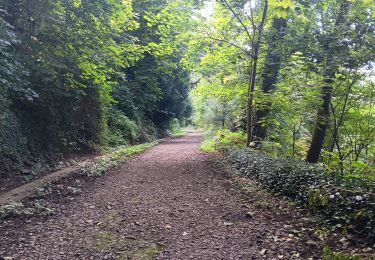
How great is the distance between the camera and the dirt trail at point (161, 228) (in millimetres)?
4074

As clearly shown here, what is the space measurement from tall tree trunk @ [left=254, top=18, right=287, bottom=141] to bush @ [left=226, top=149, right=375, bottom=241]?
4917mm

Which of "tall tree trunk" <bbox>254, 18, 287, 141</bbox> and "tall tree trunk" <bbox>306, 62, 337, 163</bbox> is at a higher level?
"tall tree trunk" <bbox>254, 18, 287, 141</bbox>

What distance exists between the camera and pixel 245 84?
569 inches

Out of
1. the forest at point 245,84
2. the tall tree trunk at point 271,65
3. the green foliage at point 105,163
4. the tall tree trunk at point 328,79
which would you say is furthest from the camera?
the tall tree trunk at point 271,65

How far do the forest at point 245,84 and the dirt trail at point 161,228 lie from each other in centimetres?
79

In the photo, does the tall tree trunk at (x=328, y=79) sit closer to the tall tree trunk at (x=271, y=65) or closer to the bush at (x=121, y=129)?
the tall tree trunk at (x=271, y=65)

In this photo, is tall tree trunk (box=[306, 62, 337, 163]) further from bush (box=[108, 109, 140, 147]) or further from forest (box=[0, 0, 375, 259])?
bush (box=[108, 109, 140, 147])

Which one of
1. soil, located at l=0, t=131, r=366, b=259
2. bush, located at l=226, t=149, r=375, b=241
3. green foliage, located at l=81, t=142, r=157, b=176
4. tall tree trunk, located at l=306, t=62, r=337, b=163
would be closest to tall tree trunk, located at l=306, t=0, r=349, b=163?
tall tree trunk, located at l=306, t=62, r=337, b=163

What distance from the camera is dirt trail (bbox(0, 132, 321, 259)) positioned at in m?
4.07

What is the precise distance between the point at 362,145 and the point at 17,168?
1204 centimetres

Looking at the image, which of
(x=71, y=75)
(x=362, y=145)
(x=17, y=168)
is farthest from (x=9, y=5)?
(x=362, y=145)

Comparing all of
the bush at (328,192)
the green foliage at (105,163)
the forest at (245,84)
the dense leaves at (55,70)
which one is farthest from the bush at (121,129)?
the bush at (328,192)

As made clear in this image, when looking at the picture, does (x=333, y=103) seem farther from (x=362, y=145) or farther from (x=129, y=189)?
(x=129, y=189)

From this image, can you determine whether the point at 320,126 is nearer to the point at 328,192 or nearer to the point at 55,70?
the point at 328,192
